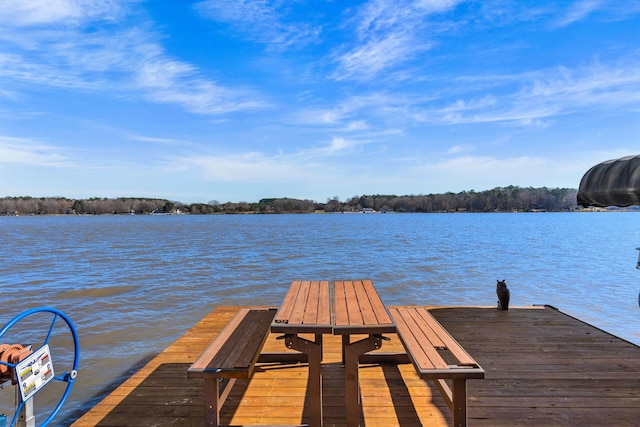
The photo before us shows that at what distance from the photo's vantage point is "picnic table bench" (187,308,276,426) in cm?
268

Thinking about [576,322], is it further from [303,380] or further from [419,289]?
[419,289]

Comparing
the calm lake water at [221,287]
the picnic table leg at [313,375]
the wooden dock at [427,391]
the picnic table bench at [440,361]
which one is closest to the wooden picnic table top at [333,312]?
the picnic table leg at [313,375]

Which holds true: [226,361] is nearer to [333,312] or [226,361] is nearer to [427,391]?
[333,312]

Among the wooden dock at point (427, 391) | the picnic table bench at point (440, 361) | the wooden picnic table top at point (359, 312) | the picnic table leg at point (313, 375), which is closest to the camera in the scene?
the picnic table bench at point (440, 361)

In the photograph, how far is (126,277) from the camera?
14422 millimetres

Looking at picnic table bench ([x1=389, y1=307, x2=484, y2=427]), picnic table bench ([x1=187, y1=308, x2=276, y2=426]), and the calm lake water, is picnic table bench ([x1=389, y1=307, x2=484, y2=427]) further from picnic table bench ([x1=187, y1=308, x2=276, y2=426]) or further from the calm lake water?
the calm lake water

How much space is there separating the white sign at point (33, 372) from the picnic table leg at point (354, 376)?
193 centimetres

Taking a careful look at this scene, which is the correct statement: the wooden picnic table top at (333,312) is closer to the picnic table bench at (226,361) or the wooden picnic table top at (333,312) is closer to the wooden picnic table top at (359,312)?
the wooden picnic table top at (359,312)

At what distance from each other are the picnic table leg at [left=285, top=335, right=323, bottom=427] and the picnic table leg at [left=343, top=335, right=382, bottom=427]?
209 millimetres

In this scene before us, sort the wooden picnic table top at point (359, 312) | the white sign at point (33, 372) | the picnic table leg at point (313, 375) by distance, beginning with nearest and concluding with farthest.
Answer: the white sign at point (33, 372) < the wooden picnic table top at point (359, 312) < the picnic table leg at point (313, 375)

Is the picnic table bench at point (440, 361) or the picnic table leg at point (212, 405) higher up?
the picnic table bench at point (440, 361)

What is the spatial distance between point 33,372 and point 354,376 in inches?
79.6

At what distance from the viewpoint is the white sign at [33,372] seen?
6.89ft

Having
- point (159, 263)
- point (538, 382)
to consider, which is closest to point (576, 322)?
point (538, 382)
